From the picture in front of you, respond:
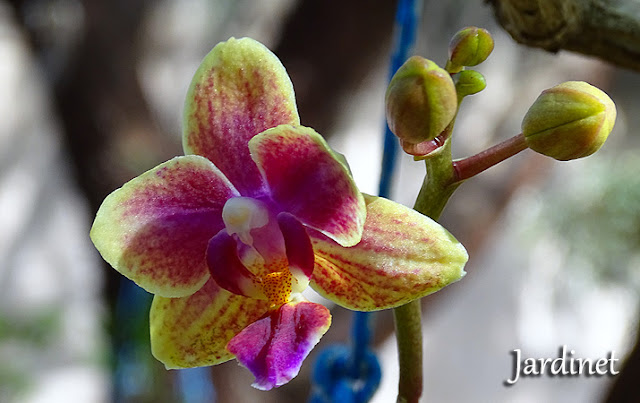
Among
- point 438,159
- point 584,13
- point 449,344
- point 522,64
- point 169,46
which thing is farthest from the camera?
point 449,344

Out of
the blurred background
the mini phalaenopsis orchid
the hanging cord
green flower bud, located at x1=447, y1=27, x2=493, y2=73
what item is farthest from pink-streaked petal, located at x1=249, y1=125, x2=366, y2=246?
the blurred background

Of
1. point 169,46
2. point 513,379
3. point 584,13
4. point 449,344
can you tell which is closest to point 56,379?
point 169,46

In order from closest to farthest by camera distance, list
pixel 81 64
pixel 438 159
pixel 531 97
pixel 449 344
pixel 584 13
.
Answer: pixel 438 159
pixel 584 13
pixel 81 64
pixel 531 97
pixel 449 344

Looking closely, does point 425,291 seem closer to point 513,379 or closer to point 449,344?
point 513,379

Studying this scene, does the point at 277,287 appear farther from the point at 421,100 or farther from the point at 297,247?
the point at 421,100

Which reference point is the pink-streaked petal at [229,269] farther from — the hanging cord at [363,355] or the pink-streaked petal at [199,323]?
the hanging cord at [363,355]

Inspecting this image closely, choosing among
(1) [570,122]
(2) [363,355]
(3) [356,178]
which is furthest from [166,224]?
(3) [356,178]
